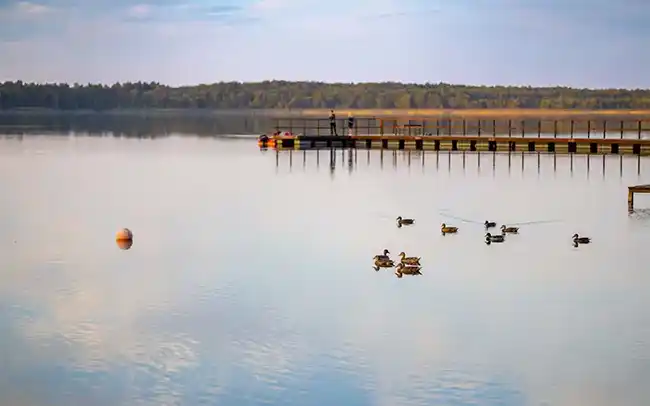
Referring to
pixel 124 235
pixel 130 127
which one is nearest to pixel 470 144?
pixel 124 235

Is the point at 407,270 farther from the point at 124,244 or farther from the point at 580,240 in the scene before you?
the point at 124,244

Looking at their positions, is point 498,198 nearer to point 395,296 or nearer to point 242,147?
point 395,296

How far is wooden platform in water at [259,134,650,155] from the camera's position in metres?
47.1

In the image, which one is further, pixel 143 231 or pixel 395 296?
pixel 143 231

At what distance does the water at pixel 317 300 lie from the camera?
12.8m

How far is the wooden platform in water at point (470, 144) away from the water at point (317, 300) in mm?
15059

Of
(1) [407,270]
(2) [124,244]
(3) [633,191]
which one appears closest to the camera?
(1) [407,270]

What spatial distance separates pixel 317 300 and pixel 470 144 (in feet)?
116

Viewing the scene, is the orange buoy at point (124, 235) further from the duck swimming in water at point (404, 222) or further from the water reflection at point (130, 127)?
the water reflection at point (130, 127)

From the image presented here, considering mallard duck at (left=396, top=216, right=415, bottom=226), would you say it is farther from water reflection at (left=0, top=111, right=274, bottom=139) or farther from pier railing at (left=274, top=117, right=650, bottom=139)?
water reflection at (left=0, top=111, right=274, bottom=139)

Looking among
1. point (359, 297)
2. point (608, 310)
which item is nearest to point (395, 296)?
Result: point (359, 297)

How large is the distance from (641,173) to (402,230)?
17.2 metres

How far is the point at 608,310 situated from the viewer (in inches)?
645

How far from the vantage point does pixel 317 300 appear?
54.7ft
